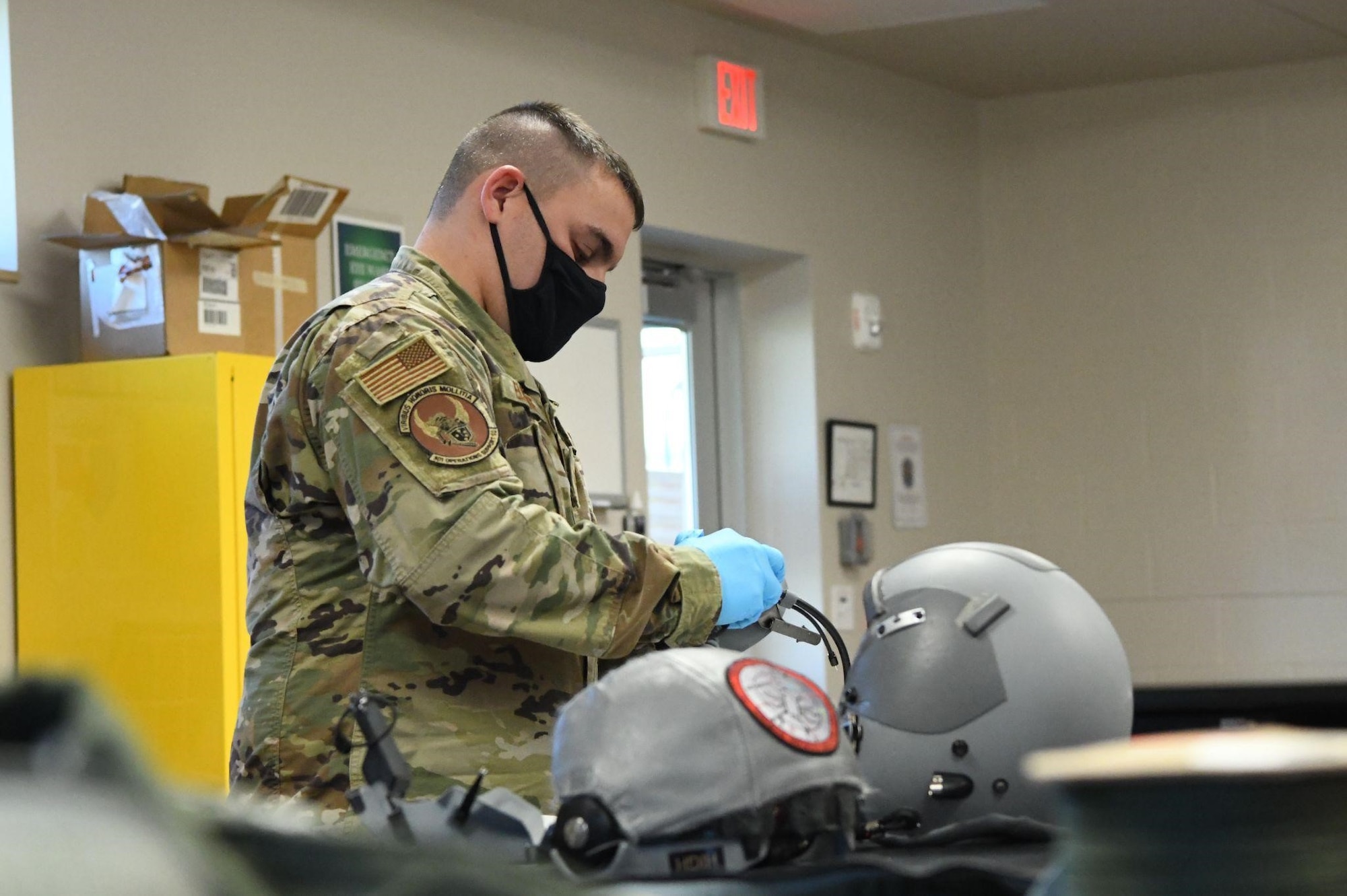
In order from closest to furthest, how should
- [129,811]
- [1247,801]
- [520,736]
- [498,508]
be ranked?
[129,811] < [1247,801] < [498,508] < [520,736]

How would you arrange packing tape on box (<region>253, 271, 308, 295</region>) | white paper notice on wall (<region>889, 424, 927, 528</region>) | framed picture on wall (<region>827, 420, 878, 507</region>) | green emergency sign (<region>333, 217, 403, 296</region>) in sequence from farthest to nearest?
1. white paper notice on wall (<region>889, 424, 927, 528</region>)
2. framed picture on wall (<region>827, 420, 878, 507</region>)
3. green emergency sign (<region>333, 217, 403, 296</region>)
4. packing tape on box (<region>253, 271, 308, 295</region>)

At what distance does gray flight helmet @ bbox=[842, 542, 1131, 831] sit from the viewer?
1.41 m

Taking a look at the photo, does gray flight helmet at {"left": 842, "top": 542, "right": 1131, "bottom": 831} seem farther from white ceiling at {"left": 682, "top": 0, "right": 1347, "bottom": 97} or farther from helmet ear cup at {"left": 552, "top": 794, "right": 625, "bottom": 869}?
white ceiling at {"left": 682, "top": 0, "right": 1347, "bottom": 97}

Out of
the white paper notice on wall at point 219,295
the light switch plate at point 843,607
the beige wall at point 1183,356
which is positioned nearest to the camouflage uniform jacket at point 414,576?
the white paper notice on wall at point 219,295

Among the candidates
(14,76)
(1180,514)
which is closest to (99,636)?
(14,76)

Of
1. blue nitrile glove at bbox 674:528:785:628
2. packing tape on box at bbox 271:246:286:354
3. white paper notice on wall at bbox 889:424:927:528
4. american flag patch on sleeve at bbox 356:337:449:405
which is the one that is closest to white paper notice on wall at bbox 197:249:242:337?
packing tape on box at bbox 271:246:286:354

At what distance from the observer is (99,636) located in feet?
9.82

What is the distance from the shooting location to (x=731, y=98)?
4.84 metres

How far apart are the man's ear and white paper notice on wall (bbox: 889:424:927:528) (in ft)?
11.3

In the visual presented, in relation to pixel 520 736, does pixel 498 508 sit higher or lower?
higher

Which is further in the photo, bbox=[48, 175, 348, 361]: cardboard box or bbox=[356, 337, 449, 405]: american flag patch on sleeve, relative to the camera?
bbox=[48, 175, 348, 361]: cardboard box

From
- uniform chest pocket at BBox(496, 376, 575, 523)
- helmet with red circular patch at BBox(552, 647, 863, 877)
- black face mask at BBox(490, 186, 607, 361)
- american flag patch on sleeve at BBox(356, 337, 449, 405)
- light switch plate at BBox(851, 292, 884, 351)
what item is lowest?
helmet with red circular patch at BBox(552, 647, 863, 877)

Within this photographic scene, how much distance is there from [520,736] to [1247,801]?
1.16 metres

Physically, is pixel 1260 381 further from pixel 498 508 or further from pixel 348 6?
pixel 498 508
